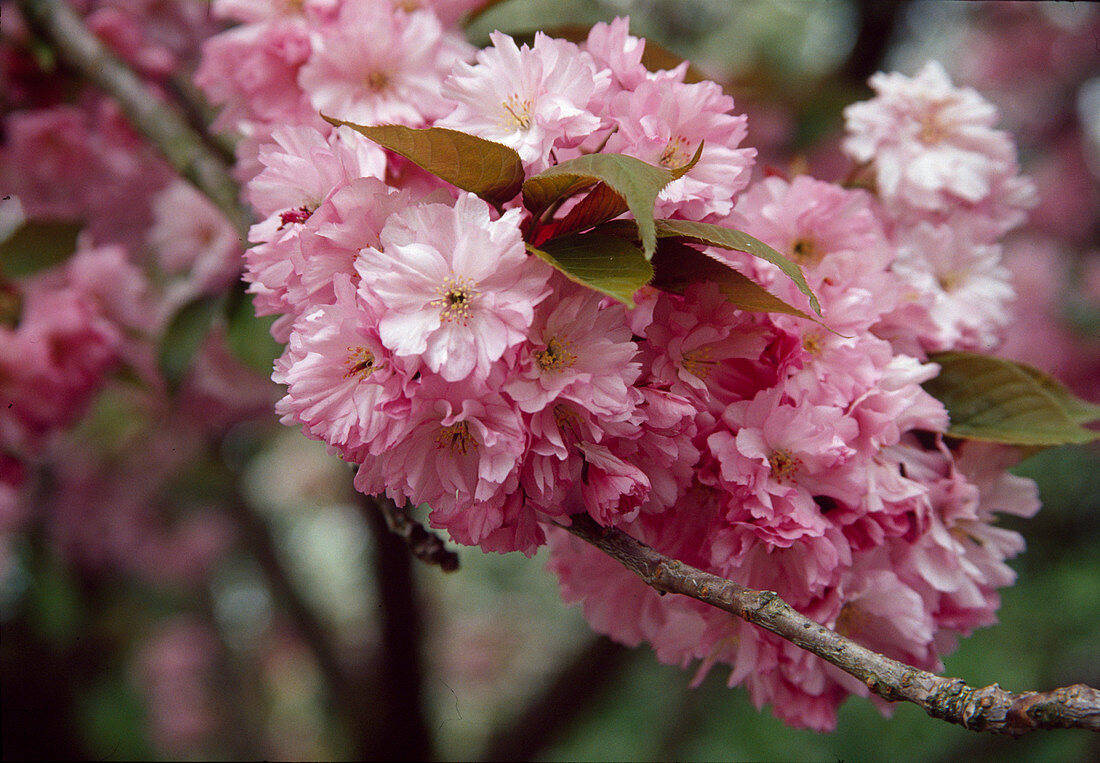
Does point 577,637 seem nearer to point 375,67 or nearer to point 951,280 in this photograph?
point 951,280

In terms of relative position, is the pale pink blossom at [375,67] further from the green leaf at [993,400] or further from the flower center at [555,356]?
the green leaf at [993,400]

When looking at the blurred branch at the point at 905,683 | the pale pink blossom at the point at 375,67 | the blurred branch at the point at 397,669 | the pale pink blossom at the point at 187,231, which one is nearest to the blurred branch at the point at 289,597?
the blurred branch at the point at 397,669

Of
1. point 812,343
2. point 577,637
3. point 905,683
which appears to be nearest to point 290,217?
point 812,343

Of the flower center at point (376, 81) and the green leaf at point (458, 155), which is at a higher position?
the green leaf at point (458, 155)

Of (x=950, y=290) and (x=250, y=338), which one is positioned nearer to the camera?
(x=950, y=290)

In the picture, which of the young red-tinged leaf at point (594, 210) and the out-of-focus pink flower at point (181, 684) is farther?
the out-of-focus pink flower at point (181, 684)

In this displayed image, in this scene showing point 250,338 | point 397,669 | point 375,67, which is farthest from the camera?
point 397,669

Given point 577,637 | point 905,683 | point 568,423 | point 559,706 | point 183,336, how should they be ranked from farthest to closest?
point 577,637 → point 559,706 → point 183,336 → point 568,423 → point 905,683
